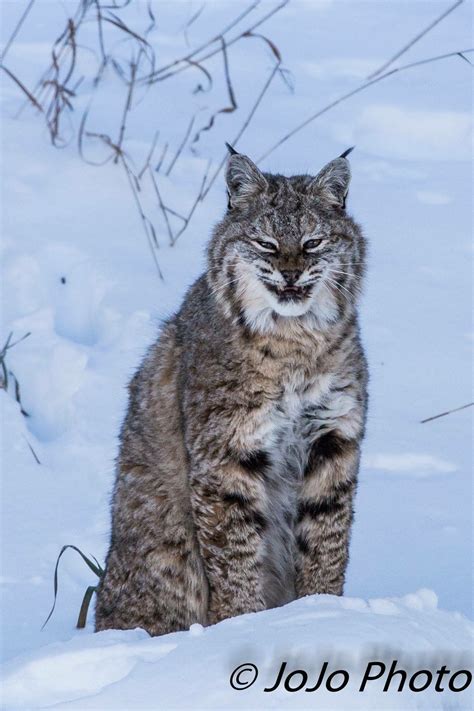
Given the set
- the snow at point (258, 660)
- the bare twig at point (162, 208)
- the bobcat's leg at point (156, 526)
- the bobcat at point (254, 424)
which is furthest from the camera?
the bare twig at point (162, 208)

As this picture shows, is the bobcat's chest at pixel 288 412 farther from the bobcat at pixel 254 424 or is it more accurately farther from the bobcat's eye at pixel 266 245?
the bobcat's eye at pixel 266 245

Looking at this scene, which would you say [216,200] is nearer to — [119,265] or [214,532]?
[119,265]

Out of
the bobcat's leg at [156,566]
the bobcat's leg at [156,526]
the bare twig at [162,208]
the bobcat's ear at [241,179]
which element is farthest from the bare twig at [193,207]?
the bobcat's leg at [156,566]

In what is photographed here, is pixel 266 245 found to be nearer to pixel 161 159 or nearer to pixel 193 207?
pixel 193 207

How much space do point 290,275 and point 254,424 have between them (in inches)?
19.3

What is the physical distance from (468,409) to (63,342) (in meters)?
1.90

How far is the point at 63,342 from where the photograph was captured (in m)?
7.00

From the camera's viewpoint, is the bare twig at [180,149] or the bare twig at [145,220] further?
the bare twig at [180,149]

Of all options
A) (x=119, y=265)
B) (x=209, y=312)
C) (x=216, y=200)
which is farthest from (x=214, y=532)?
(x=216, y=200)

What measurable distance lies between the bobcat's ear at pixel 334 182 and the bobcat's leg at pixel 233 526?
0.85m

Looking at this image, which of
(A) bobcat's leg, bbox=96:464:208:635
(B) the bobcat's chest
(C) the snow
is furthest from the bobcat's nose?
(C) the snow

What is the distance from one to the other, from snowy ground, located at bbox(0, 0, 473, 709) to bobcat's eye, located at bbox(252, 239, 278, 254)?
3.55 feet

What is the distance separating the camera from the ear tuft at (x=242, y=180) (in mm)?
4754

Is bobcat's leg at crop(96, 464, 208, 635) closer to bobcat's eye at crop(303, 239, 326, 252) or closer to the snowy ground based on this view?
the snowy ground
